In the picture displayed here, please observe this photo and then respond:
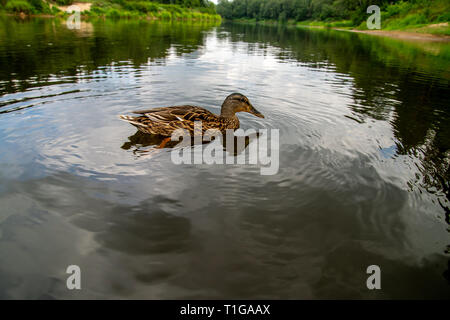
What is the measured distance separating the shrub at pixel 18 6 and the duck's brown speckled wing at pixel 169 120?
2708 inches

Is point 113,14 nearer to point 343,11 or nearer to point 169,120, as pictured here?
point 343,11

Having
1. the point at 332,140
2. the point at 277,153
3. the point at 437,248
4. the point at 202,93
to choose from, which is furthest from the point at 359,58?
the point at 437,248

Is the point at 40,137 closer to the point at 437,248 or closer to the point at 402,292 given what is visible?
the point at 402,292

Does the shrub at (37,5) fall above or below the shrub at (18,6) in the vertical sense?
above

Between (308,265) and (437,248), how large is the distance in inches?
63.7

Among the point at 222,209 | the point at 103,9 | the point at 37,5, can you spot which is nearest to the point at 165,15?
the point at 103,9

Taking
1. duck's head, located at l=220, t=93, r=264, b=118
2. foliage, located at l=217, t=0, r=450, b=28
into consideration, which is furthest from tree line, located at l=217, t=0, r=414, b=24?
duck's head, located at l=220, t=93, r=264, b=118

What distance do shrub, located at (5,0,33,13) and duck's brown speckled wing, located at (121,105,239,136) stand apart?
68.8 m

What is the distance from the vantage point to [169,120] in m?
5.48

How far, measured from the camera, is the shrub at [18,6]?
52344mm

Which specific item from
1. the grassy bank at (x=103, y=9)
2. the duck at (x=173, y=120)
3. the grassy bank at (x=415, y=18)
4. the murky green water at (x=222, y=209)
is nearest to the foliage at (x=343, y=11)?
the grassy bank at (x=415, y=18)

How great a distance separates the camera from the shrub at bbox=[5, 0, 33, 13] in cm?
5234

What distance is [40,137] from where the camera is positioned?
5473 millimetres

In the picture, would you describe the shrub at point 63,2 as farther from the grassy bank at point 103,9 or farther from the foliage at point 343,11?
the foliage at point 343,11
